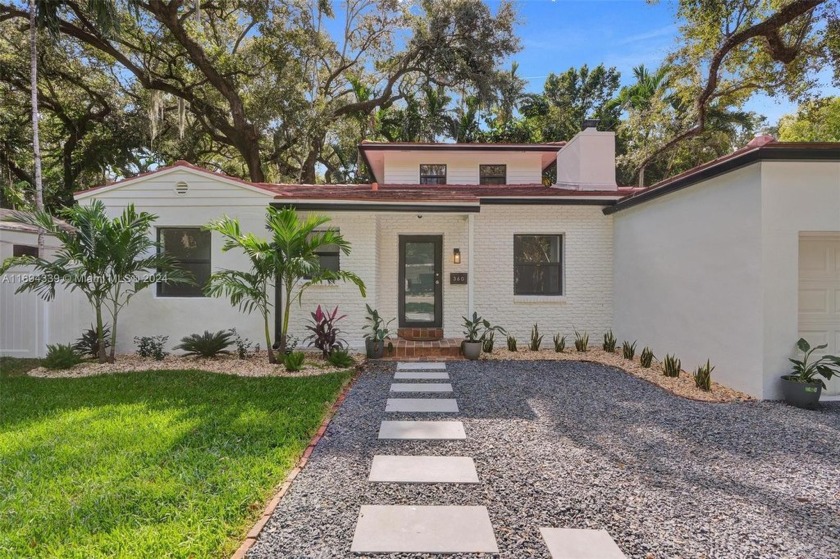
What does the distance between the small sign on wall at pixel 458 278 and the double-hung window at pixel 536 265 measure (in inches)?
45.0

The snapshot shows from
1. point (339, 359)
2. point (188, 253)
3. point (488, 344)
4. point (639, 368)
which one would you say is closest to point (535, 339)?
point (488, 344)

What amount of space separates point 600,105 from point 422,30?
14.0m

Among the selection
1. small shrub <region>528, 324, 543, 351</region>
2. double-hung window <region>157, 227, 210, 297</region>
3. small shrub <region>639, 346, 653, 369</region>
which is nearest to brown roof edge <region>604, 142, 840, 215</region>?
small shrub <region>639, 346, 653, 369</region>

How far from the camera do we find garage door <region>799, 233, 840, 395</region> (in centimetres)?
555

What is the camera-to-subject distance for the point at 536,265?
30.2 feet

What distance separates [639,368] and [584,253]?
9.07ft

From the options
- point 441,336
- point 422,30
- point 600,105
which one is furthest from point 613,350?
point 600,105

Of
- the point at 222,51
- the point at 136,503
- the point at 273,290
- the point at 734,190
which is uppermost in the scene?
the point at 222,51

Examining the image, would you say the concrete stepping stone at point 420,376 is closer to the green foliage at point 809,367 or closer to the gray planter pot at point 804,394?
the gray planter pot at point 804,394

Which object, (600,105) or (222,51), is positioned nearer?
(222,51)

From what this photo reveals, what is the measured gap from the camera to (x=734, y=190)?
556 cm

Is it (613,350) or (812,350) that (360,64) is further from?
(812,350)

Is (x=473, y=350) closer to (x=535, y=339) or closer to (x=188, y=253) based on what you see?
(x=535, y=339)

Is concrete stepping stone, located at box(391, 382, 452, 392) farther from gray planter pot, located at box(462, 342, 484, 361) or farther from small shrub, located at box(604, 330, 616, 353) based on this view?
small shrub, located at box(604, 330, 616, 353)
